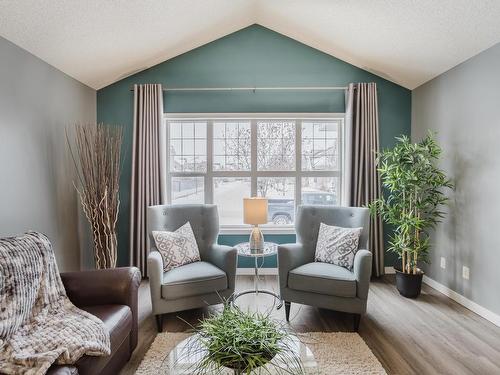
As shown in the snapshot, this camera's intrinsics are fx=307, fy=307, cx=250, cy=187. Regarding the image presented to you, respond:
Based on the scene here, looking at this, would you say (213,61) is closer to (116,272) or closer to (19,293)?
(116,272)

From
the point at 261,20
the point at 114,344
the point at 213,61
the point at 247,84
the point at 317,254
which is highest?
the point at 261,20

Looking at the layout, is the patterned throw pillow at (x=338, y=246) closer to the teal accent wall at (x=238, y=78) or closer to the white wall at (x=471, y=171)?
the white wall at (x=471, y=171)

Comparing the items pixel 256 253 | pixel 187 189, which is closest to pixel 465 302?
pixel 256 253

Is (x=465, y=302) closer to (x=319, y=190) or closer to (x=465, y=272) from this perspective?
(x=465, y=272)

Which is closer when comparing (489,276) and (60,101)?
(489,276)

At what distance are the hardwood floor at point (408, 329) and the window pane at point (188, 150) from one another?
5.13 feet

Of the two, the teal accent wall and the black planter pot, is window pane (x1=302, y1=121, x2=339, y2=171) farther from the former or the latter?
the black planter pot

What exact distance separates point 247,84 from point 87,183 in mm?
2109

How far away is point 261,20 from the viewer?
358cm

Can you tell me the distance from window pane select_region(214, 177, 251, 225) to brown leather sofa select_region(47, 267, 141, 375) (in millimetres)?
1898

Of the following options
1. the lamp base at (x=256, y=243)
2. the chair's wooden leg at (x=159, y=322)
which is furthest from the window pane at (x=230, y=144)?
the chair's wooden leg at (x=159, y=322)

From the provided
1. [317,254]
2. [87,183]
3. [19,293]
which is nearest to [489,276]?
[317,254]

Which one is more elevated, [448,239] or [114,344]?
[448,239]

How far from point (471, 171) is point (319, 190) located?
1595 mm
